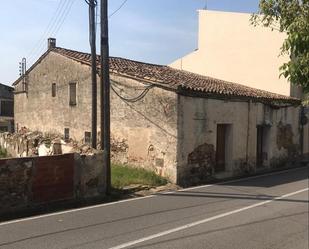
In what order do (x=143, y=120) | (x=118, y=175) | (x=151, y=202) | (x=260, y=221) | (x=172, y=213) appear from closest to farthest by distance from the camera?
(x=260, y=221)
(x=172, y=213)
(x=151, y=202)
(x=118, y=175)
(x=143, y=120)

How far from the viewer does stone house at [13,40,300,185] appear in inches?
678

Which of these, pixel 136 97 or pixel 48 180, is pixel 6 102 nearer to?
pixel 136 97

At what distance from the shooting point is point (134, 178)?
Result: 53.7 ft

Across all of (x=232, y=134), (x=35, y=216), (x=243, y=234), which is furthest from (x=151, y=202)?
(x=232, y=134)

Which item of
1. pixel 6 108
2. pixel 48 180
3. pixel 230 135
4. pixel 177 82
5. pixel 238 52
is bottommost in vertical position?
pixel 48 180

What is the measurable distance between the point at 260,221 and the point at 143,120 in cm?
846

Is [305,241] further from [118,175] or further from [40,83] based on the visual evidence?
[40,83]

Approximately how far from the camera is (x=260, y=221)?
10484 mm

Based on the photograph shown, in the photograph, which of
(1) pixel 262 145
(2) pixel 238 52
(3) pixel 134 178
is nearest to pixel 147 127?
(3) pixel 134 178

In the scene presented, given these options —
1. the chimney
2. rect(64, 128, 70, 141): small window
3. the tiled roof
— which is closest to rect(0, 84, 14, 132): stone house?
the chimney

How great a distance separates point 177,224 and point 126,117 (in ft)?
31.1

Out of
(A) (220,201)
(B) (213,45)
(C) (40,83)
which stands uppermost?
(B) (213,45)

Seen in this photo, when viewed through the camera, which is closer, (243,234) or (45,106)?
(243,234)

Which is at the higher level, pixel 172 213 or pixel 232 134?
pixel 232 134
